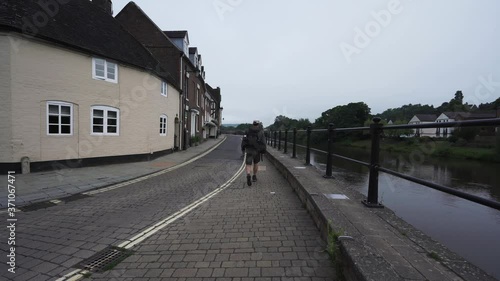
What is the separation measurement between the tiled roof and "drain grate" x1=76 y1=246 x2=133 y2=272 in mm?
9728

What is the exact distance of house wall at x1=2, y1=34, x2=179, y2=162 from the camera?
30.8 feet

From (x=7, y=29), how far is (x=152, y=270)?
34.9 ft

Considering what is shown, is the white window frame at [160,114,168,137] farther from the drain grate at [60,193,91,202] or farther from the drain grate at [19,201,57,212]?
the drain grate at [19,201,57,212]

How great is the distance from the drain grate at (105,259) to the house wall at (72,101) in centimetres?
857

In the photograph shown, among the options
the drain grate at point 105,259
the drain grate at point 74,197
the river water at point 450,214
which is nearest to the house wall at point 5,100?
the drain grate at point 74,197

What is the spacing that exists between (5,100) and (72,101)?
2.08 meters

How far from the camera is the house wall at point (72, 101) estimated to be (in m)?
9.40

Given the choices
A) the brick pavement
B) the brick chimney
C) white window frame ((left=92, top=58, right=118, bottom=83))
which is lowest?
the brick pavement

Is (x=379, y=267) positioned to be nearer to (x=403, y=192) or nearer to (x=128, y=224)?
(x=128, y=224)

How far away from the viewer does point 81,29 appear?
12062 millimetres

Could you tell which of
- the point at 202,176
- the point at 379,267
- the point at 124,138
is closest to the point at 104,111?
the point at 124,138

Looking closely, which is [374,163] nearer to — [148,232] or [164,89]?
[148,232]

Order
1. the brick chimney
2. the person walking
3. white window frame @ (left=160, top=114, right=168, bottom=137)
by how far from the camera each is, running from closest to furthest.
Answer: the person walking, the brick chimney, white window frame @ (left=160, top=114, right=168, bottom=137)

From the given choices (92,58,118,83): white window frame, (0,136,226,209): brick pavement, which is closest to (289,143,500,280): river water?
(0,136,226,209): brick pavement
